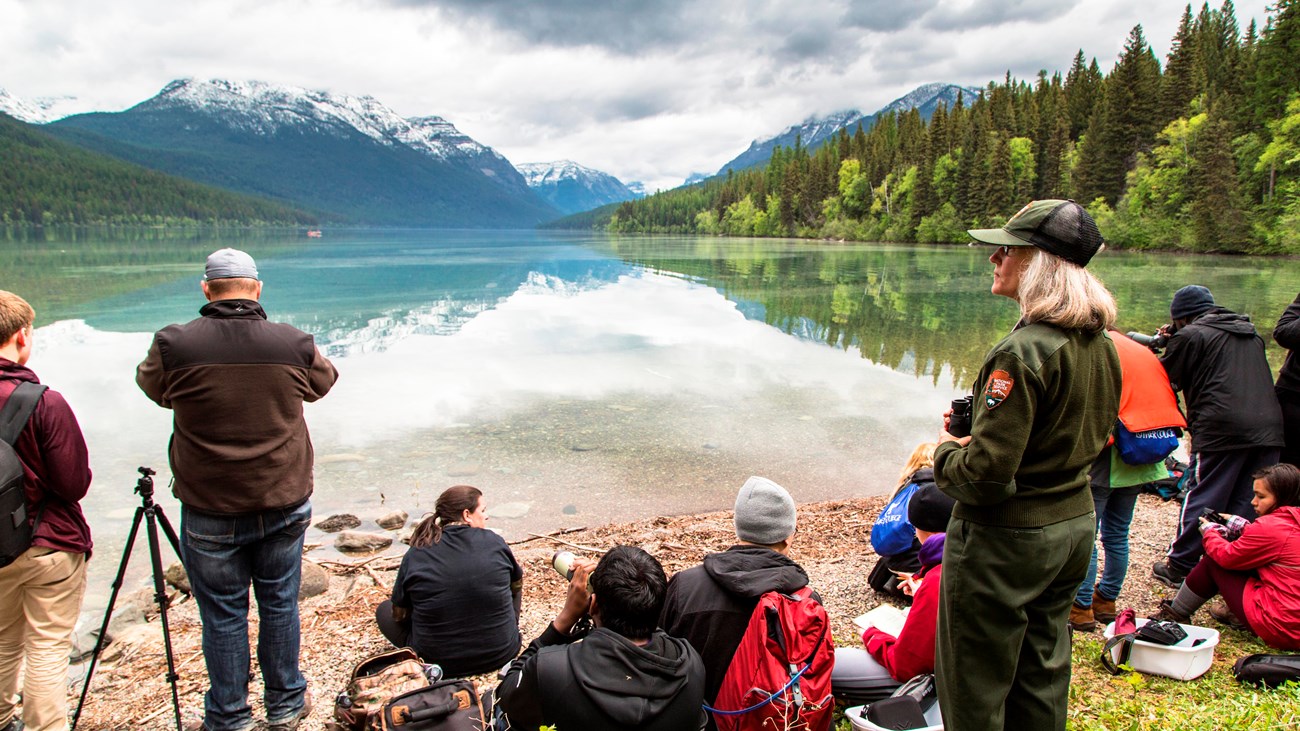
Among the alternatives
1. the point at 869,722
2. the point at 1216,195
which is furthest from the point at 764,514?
the point at 1216,195

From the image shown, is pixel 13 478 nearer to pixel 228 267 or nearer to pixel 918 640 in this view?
pixel 228 267

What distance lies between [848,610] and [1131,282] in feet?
112

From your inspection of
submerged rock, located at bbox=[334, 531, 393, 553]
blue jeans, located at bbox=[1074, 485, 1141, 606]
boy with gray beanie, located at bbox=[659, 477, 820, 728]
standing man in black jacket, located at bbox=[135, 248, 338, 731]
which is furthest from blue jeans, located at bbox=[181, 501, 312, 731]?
blue jeans, located at bbox=[1074, 485, 1141, 606]

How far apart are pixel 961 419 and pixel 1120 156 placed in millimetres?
76056

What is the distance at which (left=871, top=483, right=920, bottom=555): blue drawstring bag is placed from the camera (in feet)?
15.6

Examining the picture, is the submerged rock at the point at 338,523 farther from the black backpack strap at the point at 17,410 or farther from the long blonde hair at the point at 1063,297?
the long blonde hair at the point at 1063,297

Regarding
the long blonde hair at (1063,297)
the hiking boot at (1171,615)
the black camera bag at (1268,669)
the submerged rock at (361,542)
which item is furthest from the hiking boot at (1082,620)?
the submerged rock at (361,542)

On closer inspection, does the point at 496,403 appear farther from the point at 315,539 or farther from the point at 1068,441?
the point at 1068,441

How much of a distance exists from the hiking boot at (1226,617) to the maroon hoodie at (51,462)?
6.58 meters

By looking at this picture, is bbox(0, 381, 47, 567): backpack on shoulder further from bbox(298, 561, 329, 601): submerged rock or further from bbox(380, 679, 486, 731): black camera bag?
bbox(298, 561, 329, 601): submerged rock

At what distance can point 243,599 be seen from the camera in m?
3.61

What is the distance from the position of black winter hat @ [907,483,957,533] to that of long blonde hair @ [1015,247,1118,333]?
1.86m

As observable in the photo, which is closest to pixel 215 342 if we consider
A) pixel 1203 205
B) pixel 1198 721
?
pixel 1198 721

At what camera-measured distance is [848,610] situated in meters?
5.09
